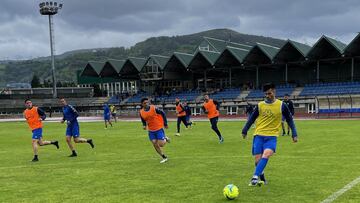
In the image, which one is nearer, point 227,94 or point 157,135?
point 157,135

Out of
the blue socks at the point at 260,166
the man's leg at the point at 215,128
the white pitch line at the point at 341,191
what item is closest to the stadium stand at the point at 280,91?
the man's leg at the point at 215,128

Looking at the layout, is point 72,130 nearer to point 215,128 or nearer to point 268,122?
point 215,128

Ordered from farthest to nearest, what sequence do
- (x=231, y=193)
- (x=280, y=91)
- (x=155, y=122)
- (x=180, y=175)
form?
(x=280, y=91), (x=155, y=122), (x=180, y=175), (x=231, y=193)

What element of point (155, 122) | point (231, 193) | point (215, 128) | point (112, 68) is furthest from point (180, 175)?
point (112, 68)

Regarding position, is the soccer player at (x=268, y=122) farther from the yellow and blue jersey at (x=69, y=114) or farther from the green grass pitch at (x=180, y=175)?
the yellow and blue jersey at (x=69, y=114)

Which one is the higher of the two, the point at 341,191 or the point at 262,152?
the point at 262,152

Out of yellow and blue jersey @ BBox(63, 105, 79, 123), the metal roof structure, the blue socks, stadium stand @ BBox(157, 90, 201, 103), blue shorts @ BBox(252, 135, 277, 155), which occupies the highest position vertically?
the metal roof structure

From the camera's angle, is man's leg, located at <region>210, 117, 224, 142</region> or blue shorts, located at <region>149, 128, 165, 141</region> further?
man's leg, located at <region>210, 117, 224, 142</region>

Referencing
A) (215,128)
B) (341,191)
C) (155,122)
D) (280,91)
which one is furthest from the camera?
(280,91)

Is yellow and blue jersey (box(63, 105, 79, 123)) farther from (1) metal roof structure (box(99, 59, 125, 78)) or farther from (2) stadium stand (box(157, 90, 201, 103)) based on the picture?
(1) metal roof structure (box(99, 59, 125, 78))

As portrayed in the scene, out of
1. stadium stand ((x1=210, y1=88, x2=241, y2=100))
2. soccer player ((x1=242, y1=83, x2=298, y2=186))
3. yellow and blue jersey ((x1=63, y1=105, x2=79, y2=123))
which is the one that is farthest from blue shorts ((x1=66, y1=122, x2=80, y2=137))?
stadium stand ((x1=210, y1=88, x2=241, y2=100))

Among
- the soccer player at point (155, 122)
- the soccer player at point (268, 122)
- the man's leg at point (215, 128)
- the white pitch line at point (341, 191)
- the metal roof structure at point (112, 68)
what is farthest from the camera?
the metal roof structure at point (112, 68)

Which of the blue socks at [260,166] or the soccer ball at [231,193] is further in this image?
the blue socks at [260,166]

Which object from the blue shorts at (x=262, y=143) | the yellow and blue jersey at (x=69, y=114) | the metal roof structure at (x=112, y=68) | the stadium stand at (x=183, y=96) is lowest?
the stadium stand at (x=183, y=96)
